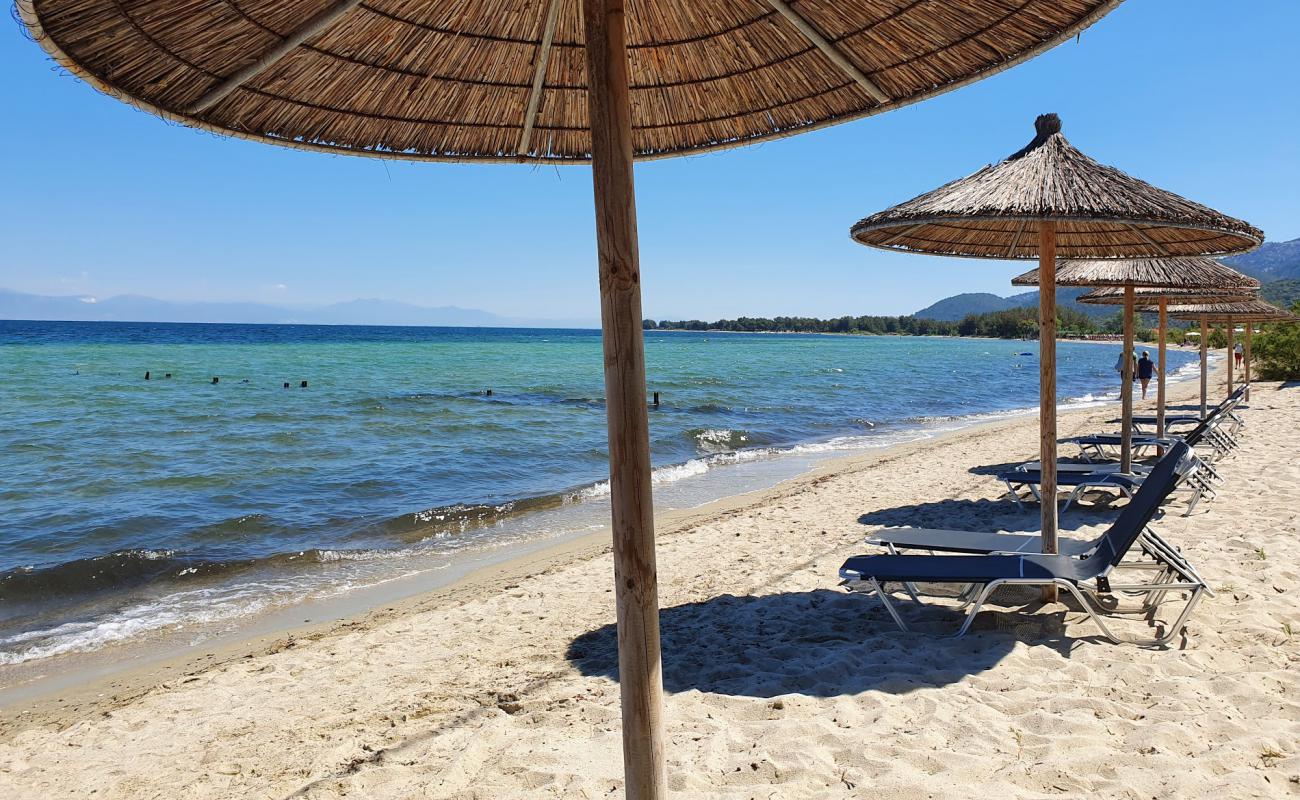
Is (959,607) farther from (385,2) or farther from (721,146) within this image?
(385,2)

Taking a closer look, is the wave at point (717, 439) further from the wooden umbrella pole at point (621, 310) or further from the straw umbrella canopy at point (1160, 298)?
the wooden umbrella pole at point (621, 310)

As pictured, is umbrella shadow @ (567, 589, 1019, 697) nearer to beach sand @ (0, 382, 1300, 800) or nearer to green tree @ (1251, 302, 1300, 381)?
beach sand @ (0, 382, 1300, 800)

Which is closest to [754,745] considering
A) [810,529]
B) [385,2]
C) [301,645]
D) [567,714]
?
[567,714]

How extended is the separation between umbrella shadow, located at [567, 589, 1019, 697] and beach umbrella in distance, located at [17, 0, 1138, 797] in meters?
2.04

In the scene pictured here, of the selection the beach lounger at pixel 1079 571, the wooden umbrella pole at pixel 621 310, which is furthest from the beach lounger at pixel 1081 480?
the wooden umbrella pole at pixel 621 310

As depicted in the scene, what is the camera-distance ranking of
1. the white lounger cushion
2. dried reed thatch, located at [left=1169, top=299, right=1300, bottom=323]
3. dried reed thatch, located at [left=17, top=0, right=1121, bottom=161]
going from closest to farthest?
dried reed thatch, located at [left=17, top=0, right=1121, bottom=161]
the white lounger cushion
dried reed thatch, located at [left=1169, top=299, right=1300, bottom=323]

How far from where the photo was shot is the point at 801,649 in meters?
4.33

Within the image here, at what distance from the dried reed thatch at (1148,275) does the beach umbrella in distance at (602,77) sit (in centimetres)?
617

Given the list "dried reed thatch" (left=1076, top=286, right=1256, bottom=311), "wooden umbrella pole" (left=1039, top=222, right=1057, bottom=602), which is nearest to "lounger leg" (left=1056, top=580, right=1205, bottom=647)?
"wooden umbrella pole" (left=1039, top=222, right=1057, bottom=602)

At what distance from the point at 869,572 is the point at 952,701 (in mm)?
1035

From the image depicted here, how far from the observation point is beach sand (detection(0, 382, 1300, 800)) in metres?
2.97

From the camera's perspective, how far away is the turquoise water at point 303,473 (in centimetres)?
743

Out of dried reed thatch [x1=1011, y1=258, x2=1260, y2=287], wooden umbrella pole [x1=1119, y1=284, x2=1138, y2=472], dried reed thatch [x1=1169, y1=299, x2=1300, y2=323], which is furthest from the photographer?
dried reed thatch [x1=1169, y1=299, x2=1300, y2=323]

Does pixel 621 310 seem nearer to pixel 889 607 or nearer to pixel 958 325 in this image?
pixel 889 607
